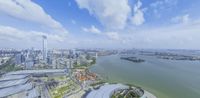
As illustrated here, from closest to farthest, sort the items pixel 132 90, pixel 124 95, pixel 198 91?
1. pixel 124 95
2. pixel 132 90
3. pixel 198 91

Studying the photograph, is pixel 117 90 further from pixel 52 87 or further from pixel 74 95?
pixel 52 87

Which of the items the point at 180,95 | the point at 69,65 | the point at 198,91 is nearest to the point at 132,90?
the point at 180,95

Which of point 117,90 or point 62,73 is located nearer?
point 117,90

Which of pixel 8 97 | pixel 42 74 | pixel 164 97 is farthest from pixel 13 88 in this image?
pixel 164 97

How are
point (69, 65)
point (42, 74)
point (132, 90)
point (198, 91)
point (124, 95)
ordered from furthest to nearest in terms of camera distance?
point (69, 65), point (42, 74), point (198, 91), point (132, 90), point (124, 95)

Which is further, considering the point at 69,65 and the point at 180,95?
the point at 69,65

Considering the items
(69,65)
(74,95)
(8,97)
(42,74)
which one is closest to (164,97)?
(74,95)

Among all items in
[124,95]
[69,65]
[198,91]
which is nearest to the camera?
[124,95]

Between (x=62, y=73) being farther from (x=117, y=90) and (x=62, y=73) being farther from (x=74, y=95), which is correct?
(x=117, y=90)
